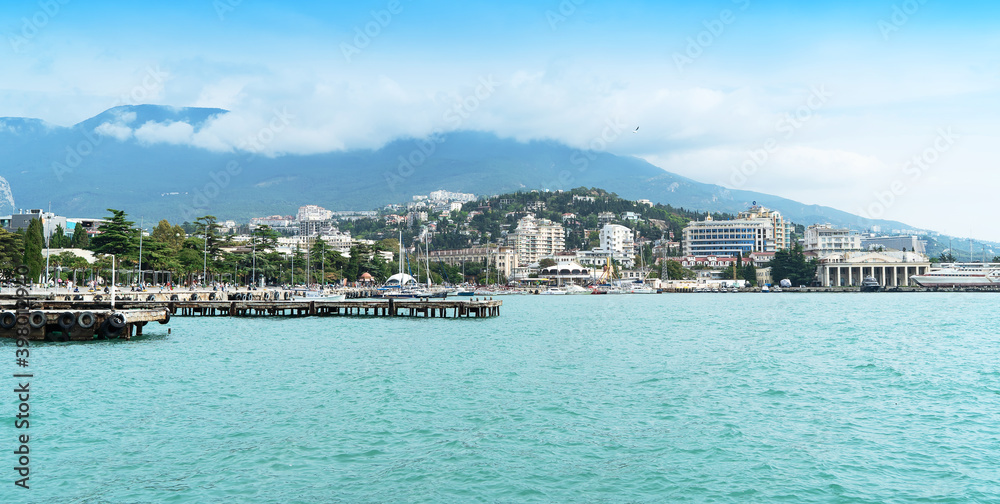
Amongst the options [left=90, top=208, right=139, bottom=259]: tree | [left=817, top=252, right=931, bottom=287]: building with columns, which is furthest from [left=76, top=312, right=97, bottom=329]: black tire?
[left=817, top=252, right=931, bottom=287]: building with columns

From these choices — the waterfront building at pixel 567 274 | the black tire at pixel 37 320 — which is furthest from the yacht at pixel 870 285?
the black tire at pixel 37 320

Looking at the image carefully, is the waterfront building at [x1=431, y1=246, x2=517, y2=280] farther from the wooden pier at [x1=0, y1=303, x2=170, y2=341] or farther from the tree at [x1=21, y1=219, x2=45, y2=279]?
the wooden pier at [x1=0, y1=303, x2=170, y2=341]

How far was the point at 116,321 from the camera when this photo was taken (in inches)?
1280

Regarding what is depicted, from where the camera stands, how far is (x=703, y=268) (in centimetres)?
17438

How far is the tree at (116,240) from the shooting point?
68938 mm

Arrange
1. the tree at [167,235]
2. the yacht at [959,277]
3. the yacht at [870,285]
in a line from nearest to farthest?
the tree at [167,235] → the yacht at [959,277] → the yacht at [870,285]

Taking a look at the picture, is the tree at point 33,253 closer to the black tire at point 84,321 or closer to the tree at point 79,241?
the black tire at point 84,321

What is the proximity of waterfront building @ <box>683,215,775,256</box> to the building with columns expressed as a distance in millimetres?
36584

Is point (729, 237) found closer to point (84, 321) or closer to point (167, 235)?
point (167, 235)

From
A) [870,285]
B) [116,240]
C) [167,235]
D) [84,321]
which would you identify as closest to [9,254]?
[116,240]

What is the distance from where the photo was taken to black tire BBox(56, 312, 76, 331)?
32.1 metres

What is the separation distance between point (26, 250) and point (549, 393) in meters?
56.1

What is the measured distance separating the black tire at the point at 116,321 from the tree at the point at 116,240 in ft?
132

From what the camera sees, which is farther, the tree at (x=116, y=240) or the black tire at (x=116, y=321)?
the tree at (x=116, y=240)
